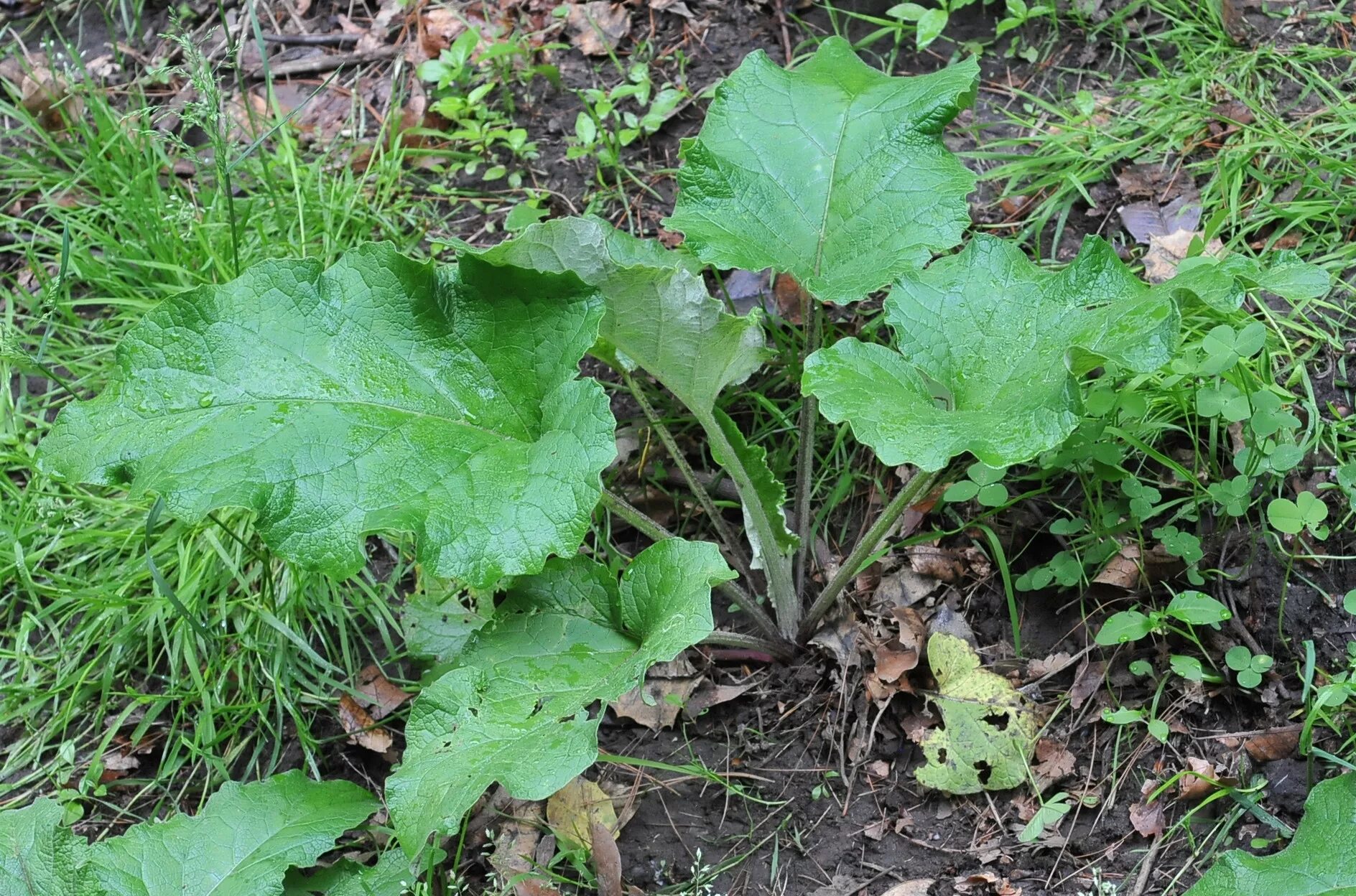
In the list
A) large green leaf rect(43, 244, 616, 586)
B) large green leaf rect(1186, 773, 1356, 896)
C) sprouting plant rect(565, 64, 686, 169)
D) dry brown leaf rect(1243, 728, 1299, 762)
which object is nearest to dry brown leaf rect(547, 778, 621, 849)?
large green leaf rect(43, 244, 616, 586)

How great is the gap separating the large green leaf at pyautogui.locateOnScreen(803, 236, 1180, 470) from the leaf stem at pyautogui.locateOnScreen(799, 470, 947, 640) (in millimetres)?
178

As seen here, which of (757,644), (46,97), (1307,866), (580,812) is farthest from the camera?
(46,97)

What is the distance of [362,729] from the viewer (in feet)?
8.02

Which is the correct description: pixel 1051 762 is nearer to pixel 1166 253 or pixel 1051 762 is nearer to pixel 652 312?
pixel 652 312

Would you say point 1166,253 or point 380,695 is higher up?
point 1166,253

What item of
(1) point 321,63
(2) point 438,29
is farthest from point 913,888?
(1) point 321,63

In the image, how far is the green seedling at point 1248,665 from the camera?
6.63 feet

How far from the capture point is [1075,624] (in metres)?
2.30

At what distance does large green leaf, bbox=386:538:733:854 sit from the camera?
5.74 feet

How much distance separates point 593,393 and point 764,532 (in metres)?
0.59

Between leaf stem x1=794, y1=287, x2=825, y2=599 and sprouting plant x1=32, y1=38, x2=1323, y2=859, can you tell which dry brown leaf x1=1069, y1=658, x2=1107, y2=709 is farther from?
leaf stem x1=794, y1=287, x2=825, y2=599

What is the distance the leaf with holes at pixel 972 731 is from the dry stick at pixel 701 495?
50cm

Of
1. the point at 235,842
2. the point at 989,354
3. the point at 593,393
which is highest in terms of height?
the point at 593,393

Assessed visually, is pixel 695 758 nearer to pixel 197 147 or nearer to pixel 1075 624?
pixel 1075 624
